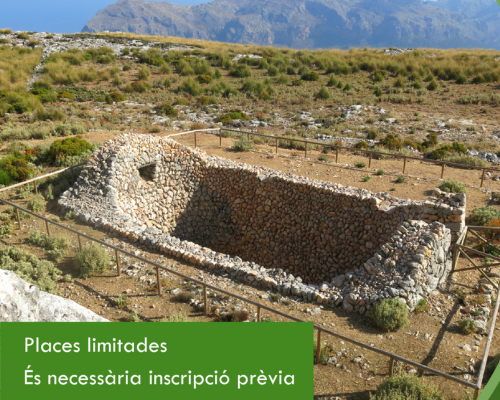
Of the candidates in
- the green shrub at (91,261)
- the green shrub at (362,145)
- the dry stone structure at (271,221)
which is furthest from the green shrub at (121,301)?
the green shrub at (362,145)

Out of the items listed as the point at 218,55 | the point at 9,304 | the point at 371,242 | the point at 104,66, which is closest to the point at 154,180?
the point at 371,242

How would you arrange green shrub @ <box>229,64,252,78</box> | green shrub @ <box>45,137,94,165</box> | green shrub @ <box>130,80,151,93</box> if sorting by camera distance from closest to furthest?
green shrub @ <box>45,137,94,165</box>
green shrub @ <box>130,80,151,93</box>
green shrub @ <box>229,64,252,78</box>

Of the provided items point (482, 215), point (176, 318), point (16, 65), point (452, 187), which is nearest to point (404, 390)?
point (176, 318)

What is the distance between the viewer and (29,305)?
6.13m

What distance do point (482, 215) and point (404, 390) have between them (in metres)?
9.07

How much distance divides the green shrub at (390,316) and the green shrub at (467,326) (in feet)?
3.66

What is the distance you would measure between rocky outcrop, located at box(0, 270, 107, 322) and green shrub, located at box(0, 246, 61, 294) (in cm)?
273

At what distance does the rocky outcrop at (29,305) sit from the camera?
5.80m

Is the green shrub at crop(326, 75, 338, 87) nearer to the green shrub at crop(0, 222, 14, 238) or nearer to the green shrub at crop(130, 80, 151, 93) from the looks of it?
the green shrub at crop(130, 80, 151, 93)

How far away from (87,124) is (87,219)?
14299 millimetres

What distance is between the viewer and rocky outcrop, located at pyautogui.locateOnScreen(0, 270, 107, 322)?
5.80 meters

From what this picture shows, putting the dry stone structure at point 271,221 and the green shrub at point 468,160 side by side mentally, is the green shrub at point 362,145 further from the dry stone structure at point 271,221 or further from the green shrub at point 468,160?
the dry stone structure at point 271,221

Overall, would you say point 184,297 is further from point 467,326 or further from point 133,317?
point 467,326

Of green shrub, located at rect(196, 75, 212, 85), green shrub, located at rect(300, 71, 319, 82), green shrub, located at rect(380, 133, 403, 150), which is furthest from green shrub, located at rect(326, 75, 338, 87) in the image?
green shrub, located at rect(380, 133, 403, 150)
